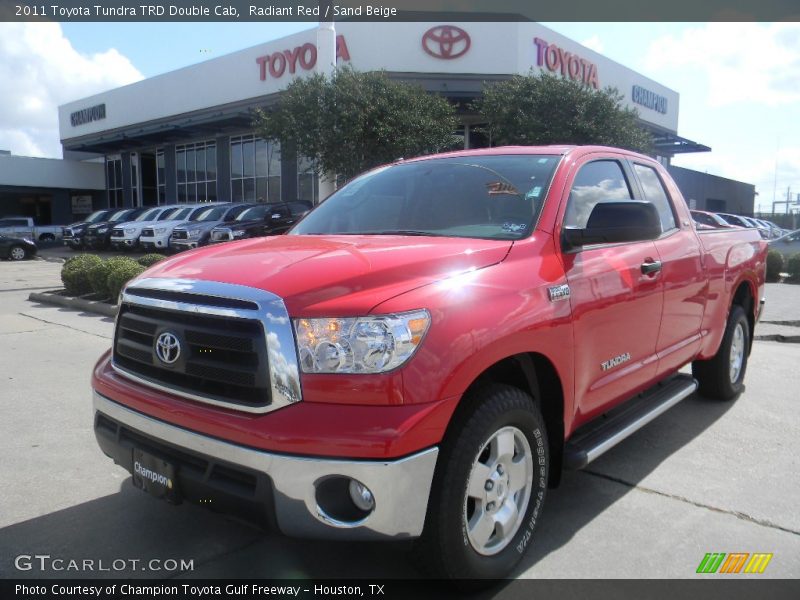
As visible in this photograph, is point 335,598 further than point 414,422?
Yes

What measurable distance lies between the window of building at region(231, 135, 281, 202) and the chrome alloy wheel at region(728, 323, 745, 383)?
89.6ft

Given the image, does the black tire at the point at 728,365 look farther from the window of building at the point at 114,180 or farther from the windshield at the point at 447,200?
the window of building at the point at 114,180

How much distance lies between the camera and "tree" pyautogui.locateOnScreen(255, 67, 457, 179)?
1816 cm

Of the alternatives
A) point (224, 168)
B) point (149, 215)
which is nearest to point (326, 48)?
point (149, 215)

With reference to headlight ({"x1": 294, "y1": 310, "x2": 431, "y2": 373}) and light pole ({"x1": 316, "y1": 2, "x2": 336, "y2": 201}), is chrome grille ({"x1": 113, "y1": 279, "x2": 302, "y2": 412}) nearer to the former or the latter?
headlight ({"x1": 294, "y1": 310, "x2": 431, "y2": 373})

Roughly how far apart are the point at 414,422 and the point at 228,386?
2.45 ft

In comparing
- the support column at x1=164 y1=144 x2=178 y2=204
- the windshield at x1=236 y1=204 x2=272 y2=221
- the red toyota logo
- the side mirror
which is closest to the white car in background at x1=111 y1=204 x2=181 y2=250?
the windshield at x1=236 y1=204 x2=272 y2=221

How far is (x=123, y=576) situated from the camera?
2.80 meters

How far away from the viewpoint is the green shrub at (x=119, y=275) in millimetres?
9844

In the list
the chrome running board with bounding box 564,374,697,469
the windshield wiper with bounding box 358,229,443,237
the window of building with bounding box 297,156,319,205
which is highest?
the window of building with bounding box 297,156,319,205

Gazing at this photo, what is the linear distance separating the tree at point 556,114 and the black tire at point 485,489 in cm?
1740

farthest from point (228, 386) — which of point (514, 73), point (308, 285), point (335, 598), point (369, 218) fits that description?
point (514, 73)

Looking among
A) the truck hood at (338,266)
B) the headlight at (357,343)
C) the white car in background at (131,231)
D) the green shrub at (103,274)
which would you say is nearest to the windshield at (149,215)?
the white car in background at (131,231)

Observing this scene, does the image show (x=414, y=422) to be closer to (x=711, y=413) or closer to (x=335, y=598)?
(x=335, y=598)
